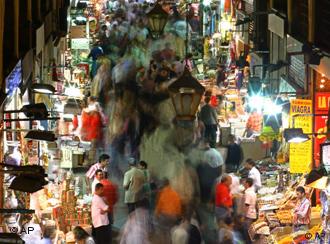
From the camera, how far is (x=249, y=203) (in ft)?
56.9

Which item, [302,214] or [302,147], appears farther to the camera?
[302,147]

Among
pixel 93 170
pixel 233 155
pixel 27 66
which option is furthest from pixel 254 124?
pixel 27 66

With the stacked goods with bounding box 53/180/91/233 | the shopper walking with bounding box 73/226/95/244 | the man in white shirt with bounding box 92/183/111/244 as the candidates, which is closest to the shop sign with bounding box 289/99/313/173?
the man in white shirt with bounding box 92/183/111/244

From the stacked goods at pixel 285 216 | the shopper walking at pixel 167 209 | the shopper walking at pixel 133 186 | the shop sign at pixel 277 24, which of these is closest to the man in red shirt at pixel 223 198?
the shopper walking at pixel 167 209

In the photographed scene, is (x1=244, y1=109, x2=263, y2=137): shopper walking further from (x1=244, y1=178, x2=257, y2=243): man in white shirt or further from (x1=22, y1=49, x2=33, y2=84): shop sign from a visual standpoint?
(x1=22, y1=49, x2=33, y2=84): shop sign

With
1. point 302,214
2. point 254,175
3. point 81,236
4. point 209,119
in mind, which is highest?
point 209,119

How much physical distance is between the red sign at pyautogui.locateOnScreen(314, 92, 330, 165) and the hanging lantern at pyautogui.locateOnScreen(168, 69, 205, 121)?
204 inches

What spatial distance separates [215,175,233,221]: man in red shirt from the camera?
57.4 feet

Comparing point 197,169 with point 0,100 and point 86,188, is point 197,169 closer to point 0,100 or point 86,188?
point 86,188

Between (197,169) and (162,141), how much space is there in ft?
5.97

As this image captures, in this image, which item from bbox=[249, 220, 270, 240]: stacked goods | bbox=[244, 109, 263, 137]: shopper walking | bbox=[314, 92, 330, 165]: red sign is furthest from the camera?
bbox=[244, 109, 263, 137]: shopper walking

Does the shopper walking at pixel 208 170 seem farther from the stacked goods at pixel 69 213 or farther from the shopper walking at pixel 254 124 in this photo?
the shopper walking at pixel 254 124

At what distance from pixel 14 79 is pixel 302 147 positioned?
581cm

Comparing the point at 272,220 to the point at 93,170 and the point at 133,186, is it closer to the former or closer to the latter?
the point at 133,186
